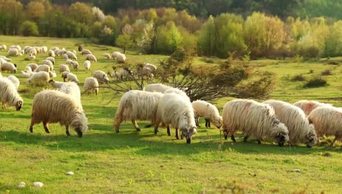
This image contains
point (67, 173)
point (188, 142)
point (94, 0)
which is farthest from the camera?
point (94, 0)

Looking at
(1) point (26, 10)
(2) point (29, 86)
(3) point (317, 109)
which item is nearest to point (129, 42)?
(1) point (26, 10)

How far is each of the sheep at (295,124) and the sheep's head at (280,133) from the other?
0.60 metres

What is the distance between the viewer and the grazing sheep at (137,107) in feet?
61.2

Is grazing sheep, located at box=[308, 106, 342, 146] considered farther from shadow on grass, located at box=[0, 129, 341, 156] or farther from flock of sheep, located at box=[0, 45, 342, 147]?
shadow on grass, located at box=[0, 129, 341, 156]

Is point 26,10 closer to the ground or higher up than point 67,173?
higher up

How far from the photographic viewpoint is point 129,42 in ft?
274

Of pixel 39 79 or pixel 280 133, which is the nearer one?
pixel 280 133

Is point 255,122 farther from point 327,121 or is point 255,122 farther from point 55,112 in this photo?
point 55,112

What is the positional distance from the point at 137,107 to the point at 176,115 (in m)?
1.44

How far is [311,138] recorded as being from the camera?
18.1 meters

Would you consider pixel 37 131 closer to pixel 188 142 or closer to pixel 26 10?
pixel 188 142

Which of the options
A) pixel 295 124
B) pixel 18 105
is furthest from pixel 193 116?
pixel 18 105

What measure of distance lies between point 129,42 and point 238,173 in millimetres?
71224

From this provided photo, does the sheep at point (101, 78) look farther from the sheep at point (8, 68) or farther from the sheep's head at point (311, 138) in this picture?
the sheep's head at point (311, 138)
